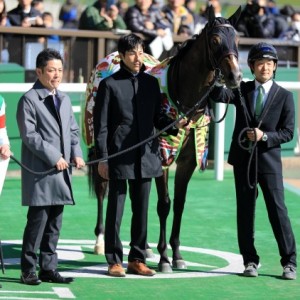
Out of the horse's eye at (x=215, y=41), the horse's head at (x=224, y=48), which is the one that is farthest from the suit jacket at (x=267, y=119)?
the horse's eye at (x=215, y=41)

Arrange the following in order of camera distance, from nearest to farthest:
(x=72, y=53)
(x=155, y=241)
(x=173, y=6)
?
(x=155, y=241), (x=72, y=53), (x=173, y=6)

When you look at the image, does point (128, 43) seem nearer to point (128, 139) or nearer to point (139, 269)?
point (128, 139)

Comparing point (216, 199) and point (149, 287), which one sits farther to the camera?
point (216, 199)

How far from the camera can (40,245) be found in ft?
25.2

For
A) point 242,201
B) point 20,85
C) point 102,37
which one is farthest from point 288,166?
point 242,201

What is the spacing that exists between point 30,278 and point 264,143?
76.9 inches

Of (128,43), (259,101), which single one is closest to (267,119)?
(259,101)

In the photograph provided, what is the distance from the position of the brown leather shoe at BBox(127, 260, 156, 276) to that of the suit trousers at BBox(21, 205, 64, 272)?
0.65m

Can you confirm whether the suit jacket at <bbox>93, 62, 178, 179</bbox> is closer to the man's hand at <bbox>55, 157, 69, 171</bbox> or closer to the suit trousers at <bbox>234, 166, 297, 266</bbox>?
the man's hand at <bbox>55, 157, 69, 171</bbox>

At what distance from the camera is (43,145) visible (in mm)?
7352

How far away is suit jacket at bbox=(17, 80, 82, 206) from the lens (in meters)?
7.38

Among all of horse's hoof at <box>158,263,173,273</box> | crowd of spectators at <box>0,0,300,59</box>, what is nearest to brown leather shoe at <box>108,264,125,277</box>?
horse's hoof at <box>158,263,173,273</box>

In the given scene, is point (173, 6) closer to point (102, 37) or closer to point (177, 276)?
point (102, 37)

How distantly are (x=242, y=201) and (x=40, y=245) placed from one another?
1.53 m
